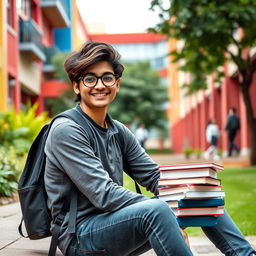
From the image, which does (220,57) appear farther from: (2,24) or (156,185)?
(156,185)

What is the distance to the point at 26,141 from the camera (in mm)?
10398

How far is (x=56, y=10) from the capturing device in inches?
837

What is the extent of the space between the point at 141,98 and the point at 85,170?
43.2m

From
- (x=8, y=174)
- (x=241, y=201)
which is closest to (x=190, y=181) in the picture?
(x=8, y=174)

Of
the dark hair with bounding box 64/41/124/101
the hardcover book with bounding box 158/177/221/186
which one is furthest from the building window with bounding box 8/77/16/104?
the hardcover book with bounding box 158/177/221/186

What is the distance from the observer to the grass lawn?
5504mm

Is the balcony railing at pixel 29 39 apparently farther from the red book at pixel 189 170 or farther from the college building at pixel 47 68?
the red book at pixel 189 170

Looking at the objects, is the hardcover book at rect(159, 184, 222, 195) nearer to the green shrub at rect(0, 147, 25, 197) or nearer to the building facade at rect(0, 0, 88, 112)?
the green shrub at rect(0, 147, 25, 197)

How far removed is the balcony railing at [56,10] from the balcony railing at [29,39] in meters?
1.20

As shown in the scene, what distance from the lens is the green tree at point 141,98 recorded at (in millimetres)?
45000

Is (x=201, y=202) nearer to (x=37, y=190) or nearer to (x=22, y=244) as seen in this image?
(x=37, y=190)

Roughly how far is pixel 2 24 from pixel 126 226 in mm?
10482

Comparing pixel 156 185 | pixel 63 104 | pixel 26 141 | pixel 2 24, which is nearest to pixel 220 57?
pixel 2 24

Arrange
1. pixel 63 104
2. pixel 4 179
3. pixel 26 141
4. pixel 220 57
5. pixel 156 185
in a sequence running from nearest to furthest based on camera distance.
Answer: pixel 156 185
pixel 4 179
pixel 26 141
pixel 220 57
pixel 63 104
